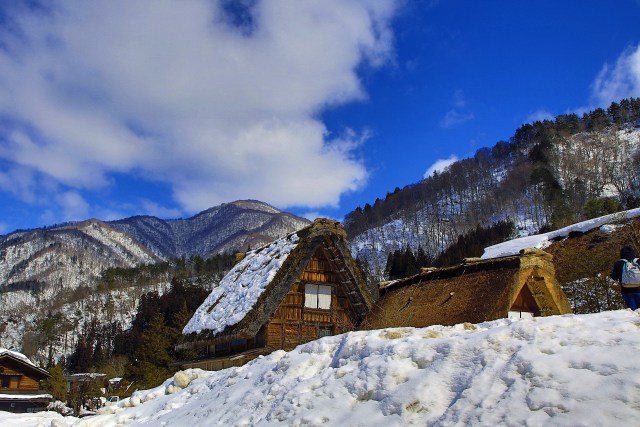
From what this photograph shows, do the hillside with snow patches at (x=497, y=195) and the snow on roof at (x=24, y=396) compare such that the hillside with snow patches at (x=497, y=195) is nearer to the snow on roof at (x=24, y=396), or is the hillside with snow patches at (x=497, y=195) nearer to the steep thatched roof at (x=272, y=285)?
the snow on roof at (x=24, y=396)

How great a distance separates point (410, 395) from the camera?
18.3 feet

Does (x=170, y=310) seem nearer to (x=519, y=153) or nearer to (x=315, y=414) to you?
(x=315, y=414)

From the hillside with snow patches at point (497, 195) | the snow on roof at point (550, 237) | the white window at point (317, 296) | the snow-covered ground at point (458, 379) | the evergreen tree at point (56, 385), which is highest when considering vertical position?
the hillside with snow patches at point (497, 195)

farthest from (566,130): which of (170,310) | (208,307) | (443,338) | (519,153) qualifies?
(443,338)

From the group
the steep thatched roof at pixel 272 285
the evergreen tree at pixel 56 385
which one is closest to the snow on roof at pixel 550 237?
the steep thatched roof at pixel 272 285

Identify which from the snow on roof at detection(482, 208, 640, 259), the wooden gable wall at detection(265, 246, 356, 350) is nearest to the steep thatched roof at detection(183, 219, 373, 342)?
the wooden gable wall at detection(265, 246, 356, 350)

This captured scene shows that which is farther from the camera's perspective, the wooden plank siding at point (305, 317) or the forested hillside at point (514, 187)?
the forested hillside at point (514, 187)

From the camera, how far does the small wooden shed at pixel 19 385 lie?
126ft

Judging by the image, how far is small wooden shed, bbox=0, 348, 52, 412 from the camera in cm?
3853

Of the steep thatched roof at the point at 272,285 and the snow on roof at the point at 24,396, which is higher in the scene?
the steep thatched roof at the point at 272,285

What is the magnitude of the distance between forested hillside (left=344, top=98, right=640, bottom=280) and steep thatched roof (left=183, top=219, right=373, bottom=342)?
42.8 metres

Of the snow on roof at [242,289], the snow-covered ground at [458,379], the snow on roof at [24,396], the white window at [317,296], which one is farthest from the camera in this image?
the snow on roof at [24,396]

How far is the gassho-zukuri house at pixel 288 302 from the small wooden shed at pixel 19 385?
24.1 metres

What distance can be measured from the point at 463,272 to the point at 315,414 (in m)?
9.67
